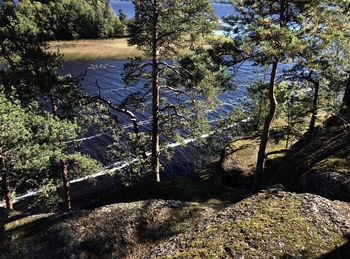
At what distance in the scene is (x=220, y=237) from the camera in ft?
25.7

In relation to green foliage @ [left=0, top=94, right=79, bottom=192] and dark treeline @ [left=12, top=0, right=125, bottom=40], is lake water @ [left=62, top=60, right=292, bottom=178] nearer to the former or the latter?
green foliage @ [left=0, top=94, right=79, bottom=192]

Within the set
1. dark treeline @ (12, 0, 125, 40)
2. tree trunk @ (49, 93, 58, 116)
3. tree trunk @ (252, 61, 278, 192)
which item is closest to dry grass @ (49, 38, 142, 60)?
dark treeline @ (12, 0, 125, 40)

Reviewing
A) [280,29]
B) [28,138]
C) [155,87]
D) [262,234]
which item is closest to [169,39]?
[155,87]

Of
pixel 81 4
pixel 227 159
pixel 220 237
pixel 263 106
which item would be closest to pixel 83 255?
pixel 220 237

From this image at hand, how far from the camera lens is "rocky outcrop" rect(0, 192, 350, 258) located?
7547mm

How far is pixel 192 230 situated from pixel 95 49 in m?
81.5

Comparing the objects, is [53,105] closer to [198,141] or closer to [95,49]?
[198,141]

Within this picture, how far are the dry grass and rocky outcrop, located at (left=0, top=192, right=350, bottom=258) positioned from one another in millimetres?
66909

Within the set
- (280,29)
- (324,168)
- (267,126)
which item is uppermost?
(280,29)

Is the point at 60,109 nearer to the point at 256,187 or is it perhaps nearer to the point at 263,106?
the point at 256,187

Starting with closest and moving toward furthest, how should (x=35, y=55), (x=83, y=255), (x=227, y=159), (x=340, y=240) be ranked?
(x=340, y=240) → (x=83, y=255) → (x=35, y=55) → (x=227, y=159)

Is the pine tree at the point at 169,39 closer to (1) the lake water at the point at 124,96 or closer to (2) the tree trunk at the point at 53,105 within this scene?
(1) the lake water at the point at 124,96

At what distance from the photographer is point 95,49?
84.1m

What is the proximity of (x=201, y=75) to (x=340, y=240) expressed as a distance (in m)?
12.4
